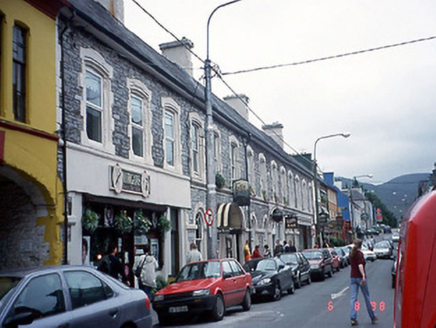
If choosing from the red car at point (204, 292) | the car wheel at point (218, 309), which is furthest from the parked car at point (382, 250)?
the car wheel at point (218, 309)

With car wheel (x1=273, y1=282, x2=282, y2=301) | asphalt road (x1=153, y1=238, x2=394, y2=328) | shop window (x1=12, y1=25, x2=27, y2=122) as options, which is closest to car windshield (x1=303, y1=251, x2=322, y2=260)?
asphalt road (x1=153, y1=238, x2=394, y2=328)

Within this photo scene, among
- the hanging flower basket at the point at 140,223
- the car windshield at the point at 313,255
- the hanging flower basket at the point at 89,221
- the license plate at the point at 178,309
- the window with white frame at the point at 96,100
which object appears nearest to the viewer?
the license plate at the point at 178,309

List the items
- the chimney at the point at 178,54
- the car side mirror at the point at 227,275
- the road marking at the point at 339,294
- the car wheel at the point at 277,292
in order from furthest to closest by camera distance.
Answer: the chimney at the point at 178,54
the road marking at the point at 339,294
the car wheel at the point at 277,292
the car side mirror at the point at 227,275

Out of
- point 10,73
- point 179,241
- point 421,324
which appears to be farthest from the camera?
point 179,241

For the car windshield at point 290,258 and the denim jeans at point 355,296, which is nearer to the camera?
the denim jeans at point 355,296

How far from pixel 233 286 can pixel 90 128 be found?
5723 mm

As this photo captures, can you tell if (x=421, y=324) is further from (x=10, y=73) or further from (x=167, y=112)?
(x=167, y=112)

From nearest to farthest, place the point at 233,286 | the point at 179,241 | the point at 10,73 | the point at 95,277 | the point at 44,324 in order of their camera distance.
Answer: the point at 44,324
the point at 95,277
the point at 10,73
the point at 233,286
the point at 179,241

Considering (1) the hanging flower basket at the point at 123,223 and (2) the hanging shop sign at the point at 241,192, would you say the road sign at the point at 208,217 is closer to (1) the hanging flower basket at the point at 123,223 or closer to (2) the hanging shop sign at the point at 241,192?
(1) the hanging flower basket at the point at 123,223

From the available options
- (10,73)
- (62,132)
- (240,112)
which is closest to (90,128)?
(62,132)

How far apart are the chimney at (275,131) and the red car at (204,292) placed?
30812 mm

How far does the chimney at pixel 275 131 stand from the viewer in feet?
149

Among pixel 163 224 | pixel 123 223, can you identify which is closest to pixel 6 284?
pixel 123 223

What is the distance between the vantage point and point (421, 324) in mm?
4398
